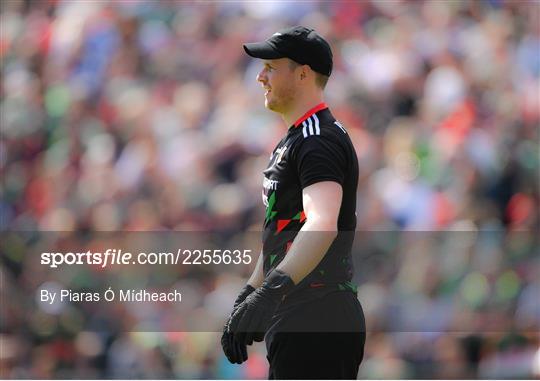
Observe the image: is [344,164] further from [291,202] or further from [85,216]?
[85,216]

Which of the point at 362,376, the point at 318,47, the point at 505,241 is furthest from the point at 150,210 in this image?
the point at 318,47

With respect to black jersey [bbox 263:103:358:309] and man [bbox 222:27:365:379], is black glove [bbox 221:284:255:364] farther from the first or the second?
black jersey [bbox 263:103:358:309]

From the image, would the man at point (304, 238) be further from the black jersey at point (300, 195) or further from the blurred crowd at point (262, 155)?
the blurred crowd at point (262, 155)

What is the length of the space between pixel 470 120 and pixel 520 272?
97 centimetres

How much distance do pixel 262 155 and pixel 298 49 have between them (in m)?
2.99

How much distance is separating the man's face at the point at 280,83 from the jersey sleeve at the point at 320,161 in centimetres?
23

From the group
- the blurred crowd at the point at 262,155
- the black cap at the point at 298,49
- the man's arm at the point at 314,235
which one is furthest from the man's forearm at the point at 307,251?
the blurred crowd at the point at 262,155

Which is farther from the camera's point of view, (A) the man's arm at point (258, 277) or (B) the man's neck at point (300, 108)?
(A) the man's arm at point (258, 277)

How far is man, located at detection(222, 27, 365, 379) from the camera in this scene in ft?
10.9

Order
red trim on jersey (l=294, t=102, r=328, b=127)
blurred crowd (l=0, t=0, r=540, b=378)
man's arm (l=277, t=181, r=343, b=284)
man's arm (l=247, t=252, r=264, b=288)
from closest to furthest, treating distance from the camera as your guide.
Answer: man's arm (l=277, t=181, r=343, b=284) → red trim on jersey (l=294, t=102, r=328, b=127) → man's arm (l=247, t=252, r=264, b=288) → blurred crowd (l=0, t=0, r=540, b=378)

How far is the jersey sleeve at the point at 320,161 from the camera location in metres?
3.36

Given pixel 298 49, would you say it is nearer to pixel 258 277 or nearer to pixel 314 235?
pixel 314 235

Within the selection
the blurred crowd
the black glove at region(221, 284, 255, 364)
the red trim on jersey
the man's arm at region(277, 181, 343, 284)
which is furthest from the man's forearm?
the blurred crowd

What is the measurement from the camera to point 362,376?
6105mm
